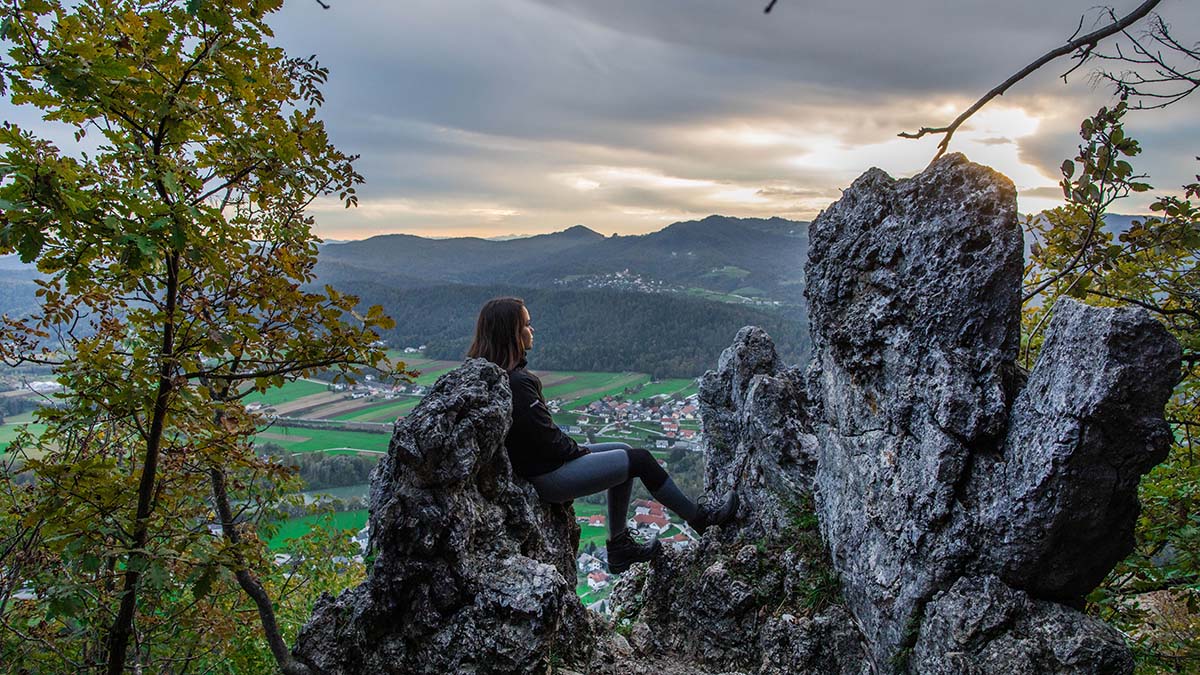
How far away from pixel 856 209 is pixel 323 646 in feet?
20.4

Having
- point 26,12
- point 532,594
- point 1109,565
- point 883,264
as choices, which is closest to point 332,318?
point 26,12

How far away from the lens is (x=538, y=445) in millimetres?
6320

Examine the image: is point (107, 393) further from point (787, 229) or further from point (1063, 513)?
point (787, 229)

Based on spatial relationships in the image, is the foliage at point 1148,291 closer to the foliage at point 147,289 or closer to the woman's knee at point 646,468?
the woman's knee at point 646,468

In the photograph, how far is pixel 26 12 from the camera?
10.2ft

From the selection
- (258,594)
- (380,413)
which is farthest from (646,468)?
(380,413)

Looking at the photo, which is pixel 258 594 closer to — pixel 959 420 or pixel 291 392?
pixel 959 420

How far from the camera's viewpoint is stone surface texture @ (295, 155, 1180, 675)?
14.2 ft

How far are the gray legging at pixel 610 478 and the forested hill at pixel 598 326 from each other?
39423 millimetres

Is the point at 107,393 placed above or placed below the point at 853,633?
above

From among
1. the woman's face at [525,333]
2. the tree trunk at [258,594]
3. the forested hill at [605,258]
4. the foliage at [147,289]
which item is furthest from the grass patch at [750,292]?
the foliage at [147,289]

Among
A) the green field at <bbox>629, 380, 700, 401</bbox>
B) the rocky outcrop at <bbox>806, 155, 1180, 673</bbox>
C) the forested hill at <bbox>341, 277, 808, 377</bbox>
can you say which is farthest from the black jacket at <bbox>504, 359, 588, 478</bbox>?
the forested hill at <bbox>341, 277, 808, 377</bbox>

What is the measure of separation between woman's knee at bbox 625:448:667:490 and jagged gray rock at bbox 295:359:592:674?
1.70 m

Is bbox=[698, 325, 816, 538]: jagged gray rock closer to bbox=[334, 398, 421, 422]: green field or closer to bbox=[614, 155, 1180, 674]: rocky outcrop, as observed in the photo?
bbox=[614, 155, 1180, 674]: rocky outcrop
